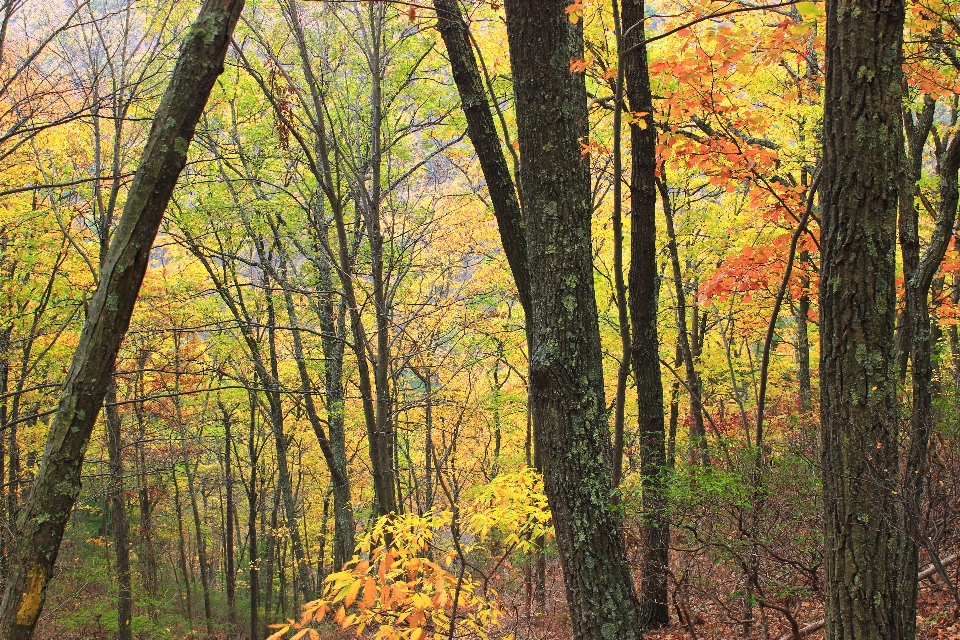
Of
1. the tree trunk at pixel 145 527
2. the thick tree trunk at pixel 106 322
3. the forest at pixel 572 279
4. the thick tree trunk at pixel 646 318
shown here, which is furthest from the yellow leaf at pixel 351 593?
the tree trunk at pixel 145 527

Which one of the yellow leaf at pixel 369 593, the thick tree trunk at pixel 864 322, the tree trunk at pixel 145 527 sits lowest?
the tree trunk at pixel 145 527

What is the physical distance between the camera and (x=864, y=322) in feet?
7.50

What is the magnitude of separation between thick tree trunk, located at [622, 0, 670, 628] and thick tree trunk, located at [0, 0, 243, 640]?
151 inches

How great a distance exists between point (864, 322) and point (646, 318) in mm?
3318

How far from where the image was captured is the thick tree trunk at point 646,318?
16.7ft

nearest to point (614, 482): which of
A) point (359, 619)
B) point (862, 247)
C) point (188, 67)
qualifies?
point (359, 619)

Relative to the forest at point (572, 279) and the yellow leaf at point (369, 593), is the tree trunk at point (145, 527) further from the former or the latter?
the yellow leaf at point (369, 593)

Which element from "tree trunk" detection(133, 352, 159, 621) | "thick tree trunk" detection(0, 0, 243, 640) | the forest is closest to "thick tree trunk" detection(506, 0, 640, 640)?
the forest

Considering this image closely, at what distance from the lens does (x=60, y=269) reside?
12.0 m

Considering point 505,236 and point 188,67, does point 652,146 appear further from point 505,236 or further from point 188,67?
point 188,67

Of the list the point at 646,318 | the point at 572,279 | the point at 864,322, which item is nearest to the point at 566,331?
the point at 572,279

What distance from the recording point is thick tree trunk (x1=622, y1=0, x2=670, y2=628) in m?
5.10

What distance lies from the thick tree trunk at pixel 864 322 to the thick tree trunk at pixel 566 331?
3.22 ft

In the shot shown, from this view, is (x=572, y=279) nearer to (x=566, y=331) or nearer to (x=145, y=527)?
(x=566, y=331)
